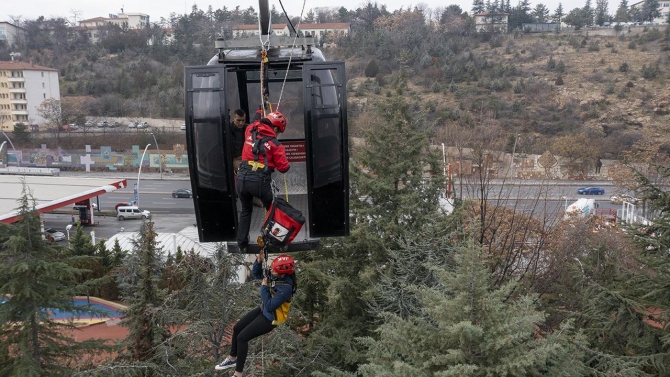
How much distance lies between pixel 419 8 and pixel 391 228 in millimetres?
82806

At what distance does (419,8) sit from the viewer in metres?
87.9

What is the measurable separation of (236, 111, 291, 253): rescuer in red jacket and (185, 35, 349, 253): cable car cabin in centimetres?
41

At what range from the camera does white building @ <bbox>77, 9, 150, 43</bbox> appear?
8859 centimetres

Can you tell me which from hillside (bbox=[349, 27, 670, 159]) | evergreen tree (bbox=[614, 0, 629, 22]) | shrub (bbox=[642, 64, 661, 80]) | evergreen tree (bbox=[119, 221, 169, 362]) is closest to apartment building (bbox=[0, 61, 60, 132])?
hillside (bbox=[349, 27, 670, 159])

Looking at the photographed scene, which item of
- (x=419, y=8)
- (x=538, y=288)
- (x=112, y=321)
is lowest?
(x=112, y=321)

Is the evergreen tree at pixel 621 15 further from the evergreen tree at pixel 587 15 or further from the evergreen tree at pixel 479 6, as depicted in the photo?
the evergreen tree at pixel 479 6

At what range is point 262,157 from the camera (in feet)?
16.1

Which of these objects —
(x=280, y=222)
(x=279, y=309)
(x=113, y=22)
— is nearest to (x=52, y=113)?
(x=113, y=22)

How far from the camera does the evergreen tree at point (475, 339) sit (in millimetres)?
6770

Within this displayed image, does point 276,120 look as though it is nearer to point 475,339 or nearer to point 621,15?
point 475,339

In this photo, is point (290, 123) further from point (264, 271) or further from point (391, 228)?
point (391, 228)

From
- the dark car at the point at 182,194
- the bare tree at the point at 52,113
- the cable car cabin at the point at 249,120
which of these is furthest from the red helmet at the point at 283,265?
the bare tree at the point at 52,113

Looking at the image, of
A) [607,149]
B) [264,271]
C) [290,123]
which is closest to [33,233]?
[290,123]

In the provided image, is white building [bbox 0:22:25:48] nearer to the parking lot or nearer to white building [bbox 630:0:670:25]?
the parking lot
